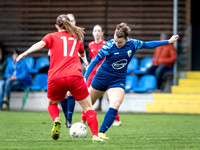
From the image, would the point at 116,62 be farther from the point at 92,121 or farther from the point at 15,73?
the point at 15,73

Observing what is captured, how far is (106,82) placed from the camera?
7.37 m

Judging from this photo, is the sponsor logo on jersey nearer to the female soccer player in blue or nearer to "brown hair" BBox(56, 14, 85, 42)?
the female soccer player in blue

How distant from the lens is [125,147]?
5.88 m

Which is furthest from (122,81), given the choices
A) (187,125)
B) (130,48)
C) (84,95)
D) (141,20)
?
(141,20)

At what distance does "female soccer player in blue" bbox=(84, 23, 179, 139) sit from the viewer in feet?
22.9

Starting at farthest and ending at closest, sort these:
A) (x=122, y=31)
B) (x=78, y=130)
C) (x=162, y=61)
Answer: (x=162, y=61) → (x=122, y=31) → (x=78, y=130)

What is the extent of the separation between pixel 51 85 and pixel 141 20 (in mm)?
10038

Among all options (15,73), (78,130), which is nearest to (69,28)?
(78,130)

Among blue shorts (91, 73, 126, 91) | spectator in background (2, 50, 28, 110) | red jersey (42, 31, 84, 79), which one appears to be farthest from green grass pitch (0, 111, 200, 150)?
spectator in background (2, 50, 28, 110)

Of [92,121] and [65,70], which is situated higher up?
[65,70]

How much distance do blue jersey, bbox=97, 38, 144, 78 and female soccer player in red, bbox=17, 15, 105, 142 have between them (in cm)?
Answer: 81

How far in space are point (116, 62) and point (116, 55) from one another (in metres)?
0.14

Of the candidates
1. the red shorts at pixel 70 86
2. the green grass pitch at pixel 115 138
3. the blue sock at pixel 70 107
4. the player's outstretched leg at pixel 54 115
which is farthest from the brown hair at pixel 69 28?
the blue sock at pixel 70 107

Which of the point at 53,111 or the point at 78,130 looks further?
the point at 78,130
